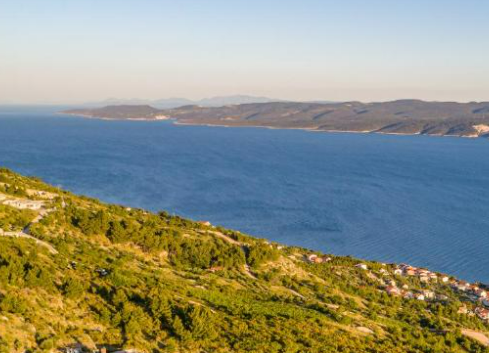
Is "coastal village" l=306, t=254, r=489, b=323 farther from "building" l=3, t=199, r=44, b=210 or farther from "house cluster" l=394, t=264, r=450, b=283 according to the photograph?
"building" l=3, t=199, r=44, b=210

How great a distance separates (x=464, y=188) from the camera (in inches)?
5113

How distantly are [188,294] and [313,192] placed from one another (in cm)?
9646

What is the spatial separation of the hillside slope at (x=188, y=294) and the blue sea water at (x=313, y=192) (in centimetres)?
Answer: 2941

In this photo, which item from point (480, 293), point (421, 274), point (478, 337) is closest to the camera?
point (478, 337)

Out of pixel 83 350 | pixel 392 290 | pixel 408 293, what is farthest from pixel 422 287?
pixel 83 350

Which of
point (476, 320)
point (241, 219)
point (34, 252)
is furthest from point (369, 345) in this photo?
point (241, 219)

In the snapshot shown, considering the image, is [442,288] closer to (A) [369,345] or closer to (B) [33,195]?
(A) [369,345]

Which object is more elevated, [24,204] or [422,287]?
[24,204]

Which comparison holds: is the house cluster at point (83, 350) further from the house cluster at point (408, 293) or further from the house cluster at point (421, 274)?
the house cluster at point (421, 274)

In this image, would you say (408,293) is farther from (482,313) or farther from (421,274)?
(421,274)

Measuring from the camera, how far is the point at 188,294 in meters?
25.5

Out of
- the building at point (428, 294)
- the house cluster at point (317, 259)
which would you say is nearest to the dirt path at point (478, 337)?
the building at point (428, 294)

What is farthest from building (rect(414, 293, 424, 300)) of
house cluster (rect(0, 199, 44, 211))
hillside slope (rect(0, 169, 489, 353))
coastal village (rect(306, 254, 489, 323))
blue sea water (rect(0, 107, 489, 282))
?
house cluster (rect(0, 199, 44, 211))

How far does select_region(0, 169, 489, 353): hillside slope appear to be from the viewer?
17547 mm
